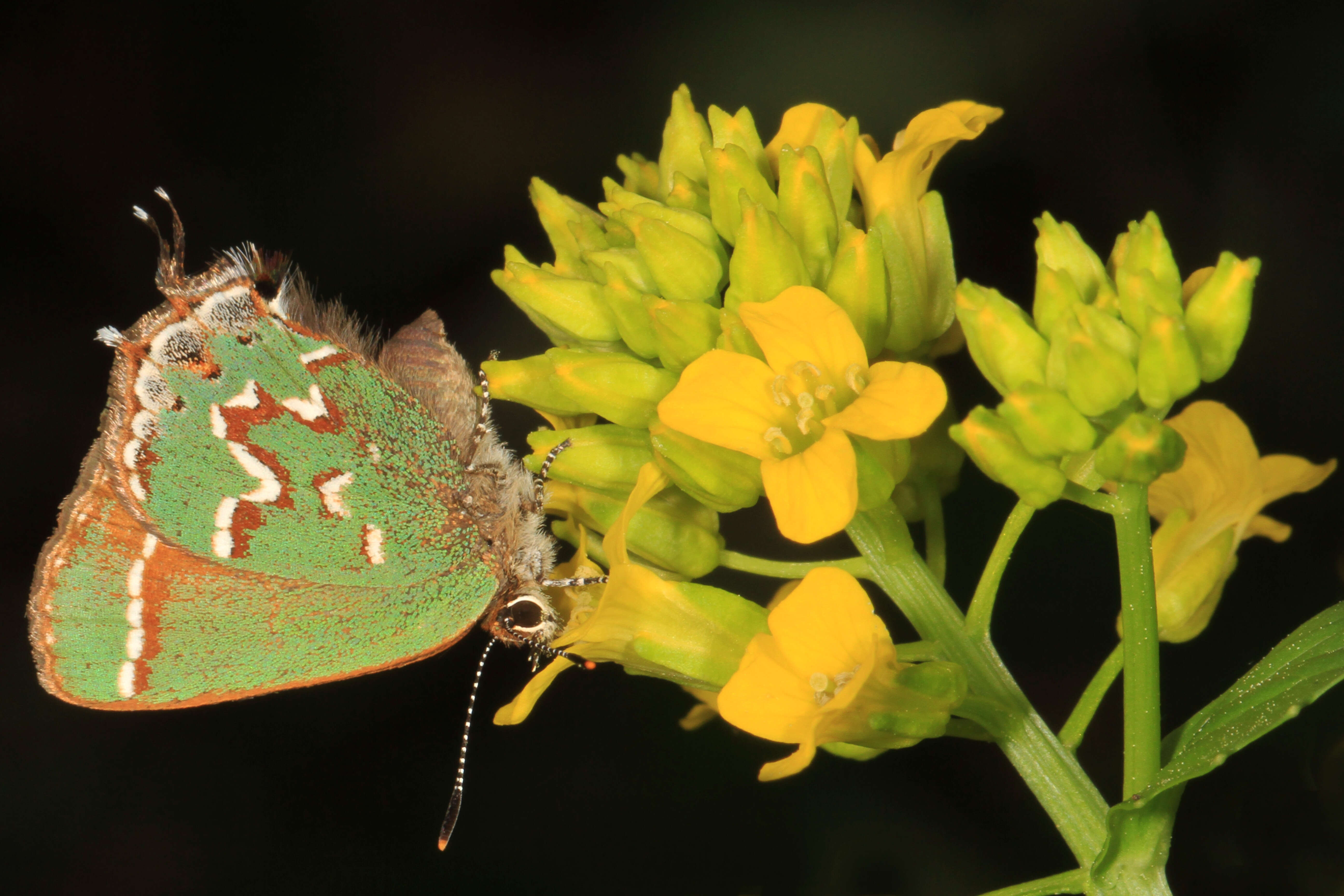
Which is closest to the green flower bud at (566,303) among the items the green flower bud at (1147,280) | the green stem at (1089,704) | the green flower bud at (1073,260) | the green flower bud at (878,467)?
the green flower bud at (878,467)

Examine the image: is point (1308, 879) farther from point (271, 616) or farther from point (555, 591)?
point (271, 616)

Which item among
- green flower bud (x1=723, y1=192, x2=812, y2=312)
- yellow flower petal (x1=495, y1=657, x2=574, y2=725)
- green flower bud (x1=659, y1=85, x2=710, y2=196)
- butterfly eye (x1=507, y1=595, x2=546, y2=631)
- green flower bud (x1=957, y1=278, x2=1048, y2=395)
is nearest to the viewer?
green flower bud (x1=957, y1=278, x2=1048, y2=395)

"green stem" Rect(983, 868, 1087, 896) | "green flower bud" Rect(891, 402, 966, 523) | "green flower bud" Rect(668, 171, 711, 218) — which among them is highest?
"green flower bud" Rect(668, 171, 711, 218)

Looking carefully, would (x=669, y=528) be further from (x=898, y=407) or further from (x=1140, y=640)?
(x=1140, y=640)

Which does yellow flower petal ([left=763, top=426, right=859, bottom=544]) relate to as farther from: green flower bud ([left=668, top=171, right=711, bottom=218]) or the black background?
the black background

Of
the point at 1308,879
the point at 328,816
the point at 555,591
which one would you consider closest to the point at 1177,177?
the point at 1308,879

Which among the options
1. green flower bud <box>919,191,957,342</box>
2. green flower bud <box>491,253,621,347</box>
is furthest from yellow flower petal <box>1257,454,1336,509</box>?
green flower bud <box>491,253,621,347</box>

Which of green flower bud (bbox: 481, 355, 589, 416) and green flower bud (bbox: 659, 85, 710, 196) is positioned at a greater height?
green flower bud (bbox: 659, 85, 710, 196)

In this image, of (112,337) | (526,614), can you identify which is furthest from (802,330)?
(112,337)

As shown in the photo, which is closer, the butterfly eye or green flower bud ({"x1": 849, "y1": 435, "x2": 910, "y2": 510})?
green flower bud ({"x1": 849, "y1": 435, "x2": 910, "y2": 510})
